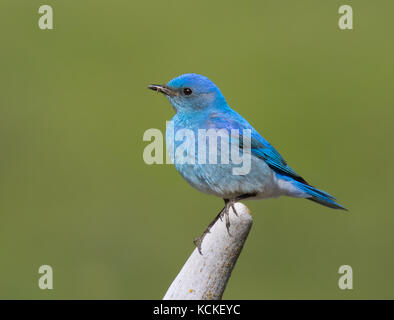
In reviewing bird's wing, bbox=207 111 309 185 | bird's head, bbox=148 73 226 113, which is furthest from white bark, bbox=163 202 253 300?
bird's head, bbox=148 73 226 113

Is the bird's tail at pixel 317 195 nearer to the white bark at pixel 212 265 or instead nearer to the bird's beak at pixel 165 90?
the bird's beak at pixel 165 90

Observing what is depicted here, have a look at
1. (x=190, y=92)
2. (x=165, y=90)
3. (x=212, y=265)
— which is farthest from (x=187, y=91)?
(x=212, y=265)

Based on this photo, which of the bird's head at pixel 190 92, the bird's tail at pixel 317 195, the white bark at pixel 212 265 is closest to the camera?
the white bark at pixel 212 265

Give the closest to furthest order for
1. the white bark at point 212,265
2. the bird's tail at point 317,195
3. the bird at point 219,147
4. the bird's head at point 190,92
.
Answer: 1. the white bark at point 212,265
2. the bird at point 219,147
3. the bird's head at point 190,92
4. the bird's tail at point 317,195

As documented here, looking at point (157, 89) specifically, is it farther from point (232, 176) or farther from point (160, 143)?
point (232, 176)

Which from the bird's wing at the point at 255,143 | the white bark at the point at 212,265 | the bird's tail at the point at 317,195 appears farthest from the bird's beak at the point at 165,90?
the white bark at the point at 212,265

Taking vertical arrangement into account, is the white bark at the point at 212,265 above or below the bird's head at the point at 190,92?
below
